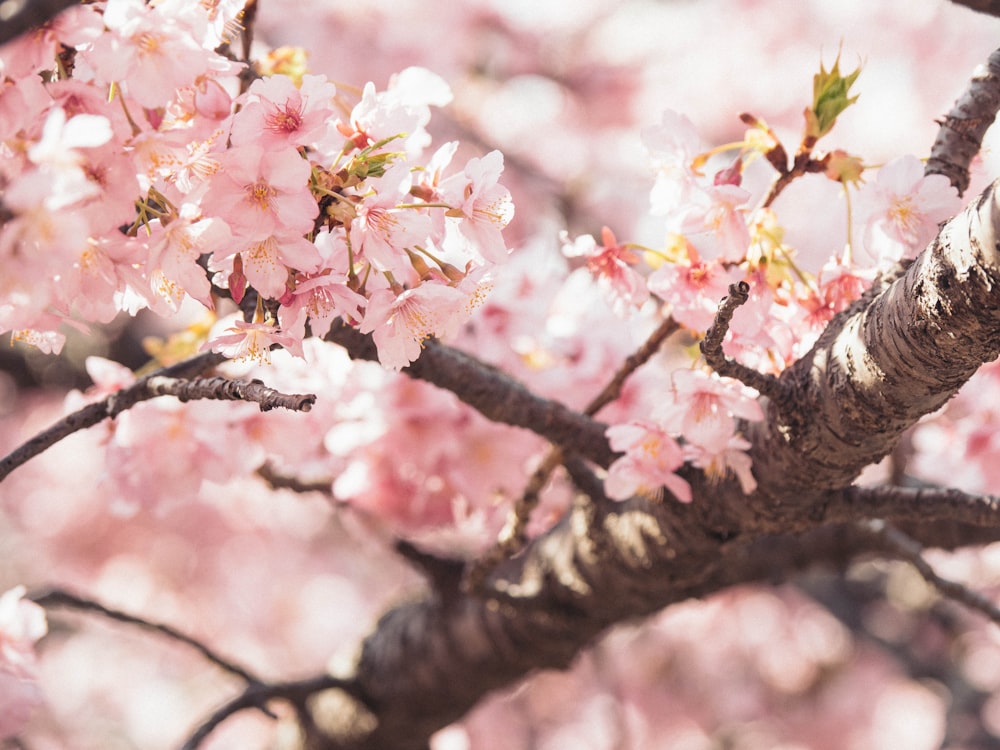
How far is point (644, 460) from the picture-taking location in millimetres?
1061

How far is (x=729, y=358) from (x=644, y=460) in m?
0.23

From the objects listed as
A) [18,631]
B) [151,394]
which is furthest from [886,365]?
[18,631]

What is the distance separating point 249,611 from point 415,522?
398 cm

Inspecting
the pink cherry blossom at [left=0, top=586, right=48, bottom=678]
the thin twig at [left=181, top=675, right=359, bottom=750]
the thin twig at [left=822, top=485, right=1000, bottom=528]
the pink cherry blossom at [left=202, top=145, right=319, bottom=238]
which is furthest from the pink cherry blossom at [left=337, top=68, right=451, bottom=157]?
the thin twig at [left=181, top=675, right=359, bottom=750]

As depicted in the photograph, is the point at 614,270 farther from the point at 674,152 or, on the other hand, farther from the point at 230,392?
the point at 230,392

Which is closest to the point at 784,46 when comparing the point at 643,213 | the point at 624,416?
the point at 643,213

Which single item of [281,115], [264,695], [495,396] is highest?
[281,115]

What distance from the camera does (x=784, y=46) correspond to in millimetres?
5195

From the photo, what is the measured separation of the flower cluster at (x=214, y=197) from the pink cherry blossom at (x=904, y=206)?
0.41 meters

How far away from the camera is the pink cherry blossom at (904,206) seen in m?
0.96

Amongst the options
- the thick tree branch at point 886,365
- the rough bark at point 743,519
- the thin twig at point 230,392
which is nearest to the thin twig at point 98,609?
the rough bark at point 743,519

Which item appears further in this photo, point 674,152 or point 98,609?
point 98,609

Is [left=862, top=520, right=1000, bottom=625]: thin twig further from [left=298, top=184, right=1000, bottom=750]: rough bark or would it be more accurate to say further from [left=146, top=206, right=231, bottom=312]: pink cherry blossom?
[left=146, top=206, right=231, bottom=312]: pink cherry blossom

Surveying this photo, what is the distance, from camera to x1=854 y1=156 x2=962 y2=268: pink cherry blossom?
96 centimetres
